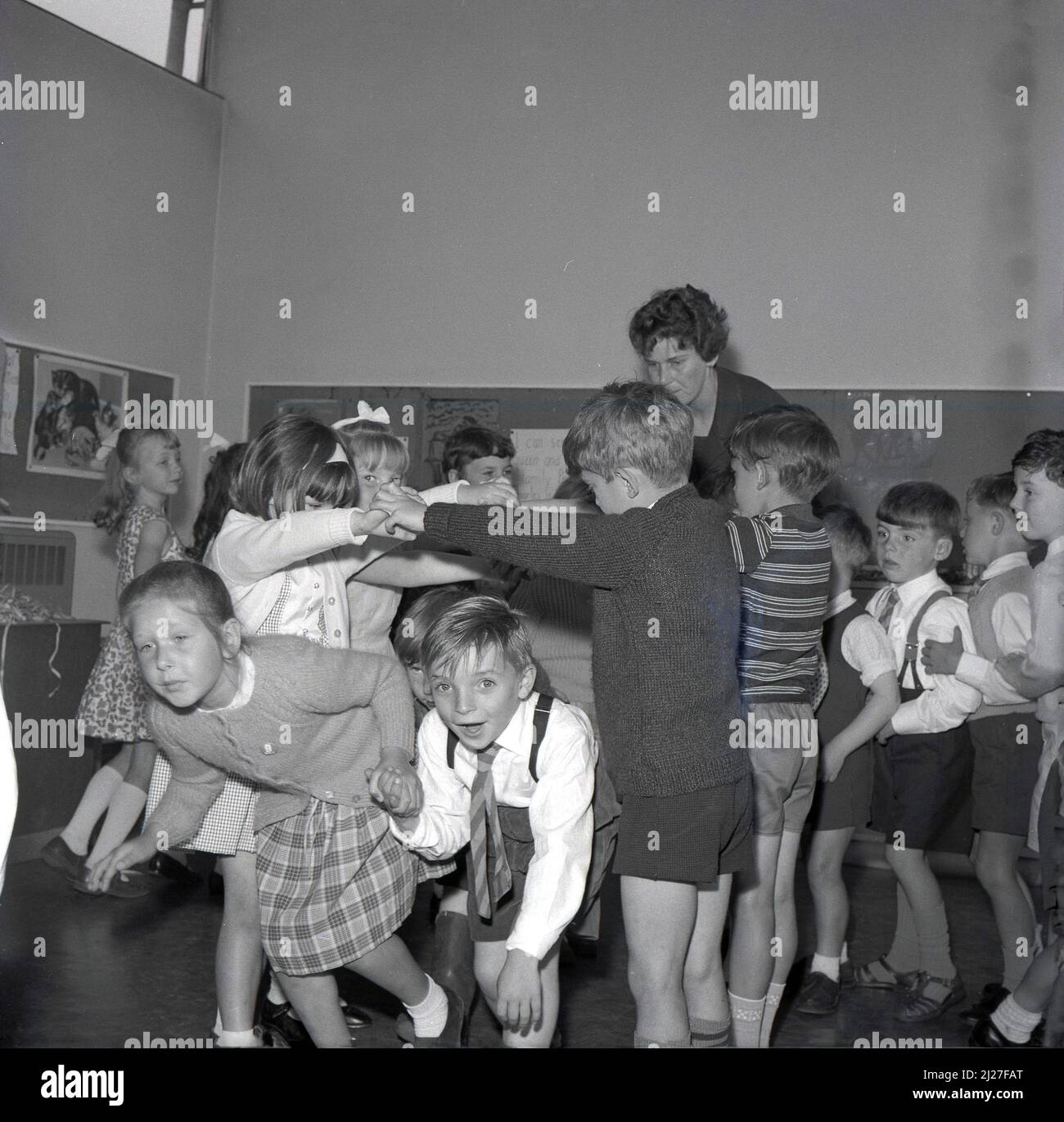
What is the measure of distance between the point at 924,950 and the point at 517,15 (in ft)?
12.0

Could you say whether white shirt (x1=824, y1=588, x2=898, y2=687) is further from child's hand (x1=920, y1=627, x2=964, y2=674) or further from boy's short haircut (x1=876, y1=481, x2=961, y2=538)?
boy's short haircut (x1=876, y1=481, x2=961, y2=538)

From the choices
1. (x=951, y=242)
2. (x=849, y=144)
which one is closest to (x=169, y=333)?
(x=849, y=144)

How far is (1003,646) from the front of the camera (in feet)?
8.97

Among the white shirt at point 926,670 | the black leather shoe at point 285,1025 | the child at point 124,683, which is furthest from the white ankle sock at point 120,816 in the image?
the white shirt at point 926,670

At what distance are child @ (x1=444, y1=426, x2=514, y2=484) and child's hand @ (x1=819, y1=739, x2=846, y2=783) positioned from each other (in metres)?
1.08

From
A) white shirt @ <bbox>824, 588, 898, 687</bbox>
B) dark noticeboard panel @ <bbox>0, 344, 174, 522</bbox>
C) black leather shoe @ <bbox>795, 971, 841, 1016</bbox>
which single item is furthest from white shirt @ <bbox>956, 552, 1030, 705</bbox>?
dark noticeboard panel @ <bbox>0, 344, 174, 522</bbox>

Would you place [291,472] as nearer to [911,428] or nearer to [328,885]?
[328,885]

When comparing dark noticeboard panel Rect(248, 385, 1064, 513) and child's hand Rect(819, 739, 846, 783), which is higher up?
dark noticeboard panel Rect(248, 385, 1064, 513)

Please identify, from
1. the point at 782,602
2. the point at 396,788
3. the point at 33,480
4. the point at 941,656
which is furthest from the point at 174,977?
the point at 33,480

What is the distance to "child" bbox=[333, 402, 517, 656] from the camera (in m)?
2.08

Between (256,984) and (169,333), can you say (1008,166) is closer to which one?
(169,333)

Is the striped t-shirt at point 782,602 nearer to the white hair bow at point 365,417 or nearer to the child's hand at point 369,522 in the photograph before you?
the child's hand at point 369,522

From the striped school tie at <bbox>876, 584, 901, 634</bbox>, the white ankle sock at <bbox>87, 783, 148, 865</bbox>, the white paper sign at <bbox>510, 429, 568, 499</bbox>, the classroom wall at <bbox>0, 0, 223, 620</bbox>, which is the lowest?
the white ankle sock at <bbox>87, 783, 148, 865</bbox>

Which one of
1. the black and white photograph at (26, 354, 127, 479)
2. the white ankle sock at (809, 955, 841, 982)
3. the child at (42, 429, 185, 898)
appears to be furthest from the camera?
the black and white photograph at (26, 354, 127, 479)
